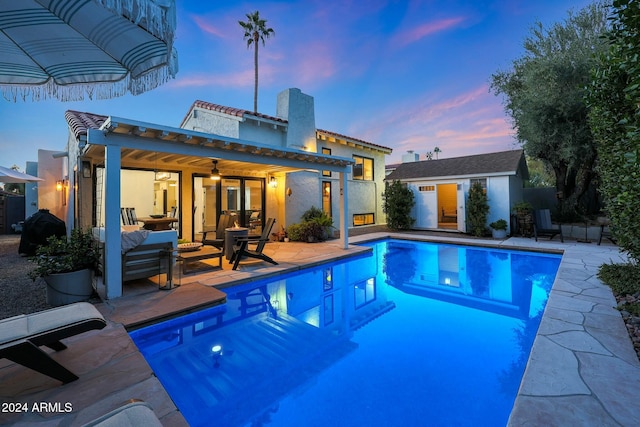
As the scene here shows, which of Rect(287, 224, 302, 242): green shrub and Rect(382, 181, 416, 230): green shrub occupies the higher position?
Rect(382, 181, 416, 230): green shrub

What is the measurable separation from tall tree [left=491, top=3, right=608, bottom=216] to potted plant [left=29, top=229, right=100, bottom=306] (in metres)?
14.8

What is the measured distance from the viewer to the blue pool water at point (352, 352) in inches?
105

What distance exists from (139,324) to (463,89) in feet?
51.6

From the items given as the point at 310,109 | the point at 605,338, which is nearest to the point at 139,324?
the point at 605,338

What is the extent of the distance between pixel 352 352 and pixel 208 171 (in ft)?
28.1

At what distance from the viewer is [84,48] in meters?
2.89

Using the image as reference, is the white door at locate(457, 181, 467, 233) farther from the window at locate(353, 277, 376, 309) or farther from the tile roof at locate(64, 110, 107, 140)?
the tile roof at locate(64, 110, 107, 140)

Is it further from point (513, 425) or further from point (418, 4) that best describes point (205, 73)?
point (513, 425)

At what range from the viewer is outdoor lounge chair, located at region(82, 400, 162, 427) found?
4.80ft

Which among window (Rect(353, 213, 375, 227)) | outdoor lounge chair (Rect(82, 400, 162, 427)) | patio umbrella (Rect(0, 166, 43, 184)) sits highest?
patio umbrella (Rect(0, 166, 43, 184))

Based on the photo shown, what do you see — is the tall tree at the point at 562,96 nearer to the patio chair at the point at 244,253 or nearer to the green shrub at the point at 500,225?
the green shrub at the point at 500,225

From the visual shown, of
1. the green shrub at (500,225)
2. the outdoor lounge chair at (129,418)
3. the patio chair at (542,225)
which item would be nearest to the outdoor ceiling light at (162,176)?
the outdoor lounge chair at (129,418)

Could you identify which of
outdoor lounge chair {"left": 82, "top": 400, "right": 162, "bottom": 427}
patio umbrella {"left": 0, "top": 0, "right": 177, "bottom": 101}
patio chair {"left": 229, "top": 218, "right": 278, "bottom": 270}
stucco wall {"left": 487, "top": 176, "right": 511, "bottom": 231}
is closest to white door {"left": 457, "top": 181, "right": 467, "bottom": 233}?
stucco wall {"left": 487, "top": 176, "right": 511, "bottom": 231}

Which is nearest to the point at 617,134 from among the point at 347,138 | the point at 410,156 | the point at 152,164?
the point at 152,164
